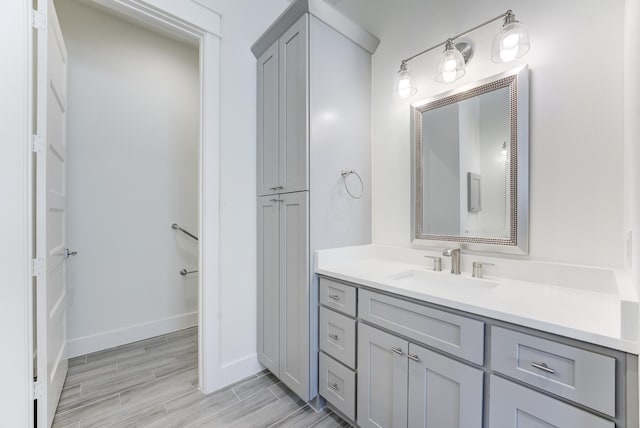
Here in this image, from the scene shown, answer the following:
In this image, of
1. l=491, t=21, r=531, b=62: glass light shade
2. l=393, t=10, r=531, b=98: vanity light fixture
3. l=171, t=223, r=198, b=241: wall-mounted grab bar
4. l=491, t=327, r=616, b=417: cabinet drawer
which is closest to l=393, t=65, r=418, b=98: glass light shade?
l=393, t=10, r=531, b=98: vanity light fixture

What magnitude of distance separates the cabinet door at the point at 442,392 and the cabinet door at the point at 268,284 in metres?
0.97

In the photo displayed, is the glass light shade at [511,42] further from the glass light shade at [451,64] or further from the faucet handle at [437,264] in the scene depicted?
the faucet handle at [437,264]

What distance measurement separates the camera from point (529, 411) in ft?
2.80

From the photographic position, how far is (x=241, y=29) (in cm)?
200

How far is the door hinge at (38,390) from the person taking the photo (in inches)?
53.0

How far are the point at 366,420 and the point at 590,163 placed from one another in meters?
1.55

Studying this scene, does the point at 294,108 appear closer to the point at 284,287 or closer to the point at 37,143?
the point at 284,287

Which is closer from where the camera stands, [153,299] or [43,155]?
[43,155]

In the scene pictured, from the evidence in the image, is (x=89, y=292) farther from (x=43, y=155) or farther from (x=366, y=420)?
(x=366, y=420)

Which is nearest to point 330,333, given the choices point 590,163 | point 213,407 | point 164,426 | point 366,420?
point 366,420

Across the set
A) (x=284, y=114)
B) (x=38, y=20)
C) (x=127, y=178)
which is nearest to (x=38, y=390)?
(x=127, y=178)

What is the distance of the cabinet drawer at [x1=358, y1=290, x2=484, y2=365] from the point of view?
3.25ft

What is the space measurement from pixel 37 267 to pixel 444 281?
6.71 ft

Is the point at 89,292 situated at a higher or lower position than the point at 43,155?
lower
